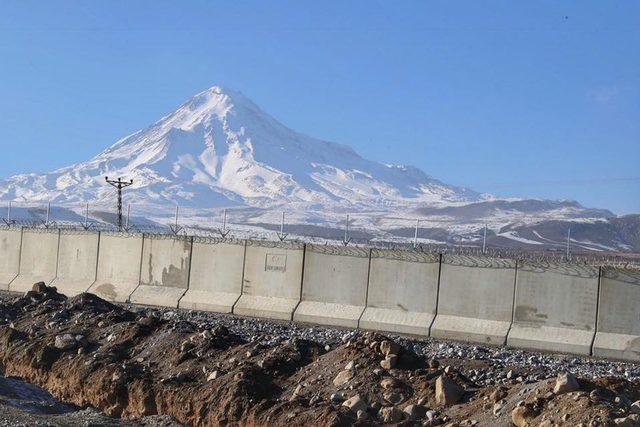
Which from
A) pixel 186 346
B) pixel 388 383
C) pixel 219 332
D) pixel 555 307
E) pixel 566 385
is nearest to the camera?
pixel 566 385

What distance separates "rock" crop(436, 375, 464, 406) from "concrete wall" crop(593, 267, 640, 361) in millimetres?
7517

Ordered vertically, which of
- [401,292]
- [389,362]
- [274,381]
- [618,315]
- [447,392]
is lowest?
[274,381]

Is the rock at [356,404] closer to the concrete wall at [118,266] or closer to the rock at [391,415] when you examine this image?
the rock at [391,415]

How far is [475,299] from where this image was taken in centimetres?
2014

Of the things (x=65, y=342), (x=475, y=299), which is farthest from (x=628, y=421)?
(x=475, y=299)

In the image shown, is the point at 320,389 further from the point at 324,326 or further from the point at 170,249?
the point at 170,249

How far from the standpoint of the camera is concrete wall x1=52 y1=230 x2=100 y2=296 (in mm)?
28078

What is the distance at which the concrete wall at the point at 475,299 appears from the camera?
1969cm

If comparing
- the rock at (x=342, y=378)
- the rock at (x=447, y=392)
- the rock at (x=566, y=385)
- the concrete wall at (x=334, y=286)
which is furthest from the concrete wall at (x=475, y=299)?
the rock at (x=566, y=385)

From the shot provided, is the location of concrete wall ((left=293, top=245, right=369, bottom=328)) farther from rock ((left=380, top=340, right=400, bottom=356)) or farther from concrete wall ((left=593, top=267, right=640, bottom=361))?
rock ((left=380, top=340, right=400, bottom=356))

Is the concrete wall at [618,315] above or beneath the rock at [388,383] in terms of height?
above

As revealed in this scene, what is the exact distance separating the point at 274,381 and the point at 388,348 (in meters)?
1.57

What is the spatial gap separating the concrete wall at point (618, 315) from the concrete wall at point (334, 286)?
17.1 ft

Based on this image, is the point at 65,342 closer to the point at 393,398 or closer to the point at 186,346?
the point at 186,346
